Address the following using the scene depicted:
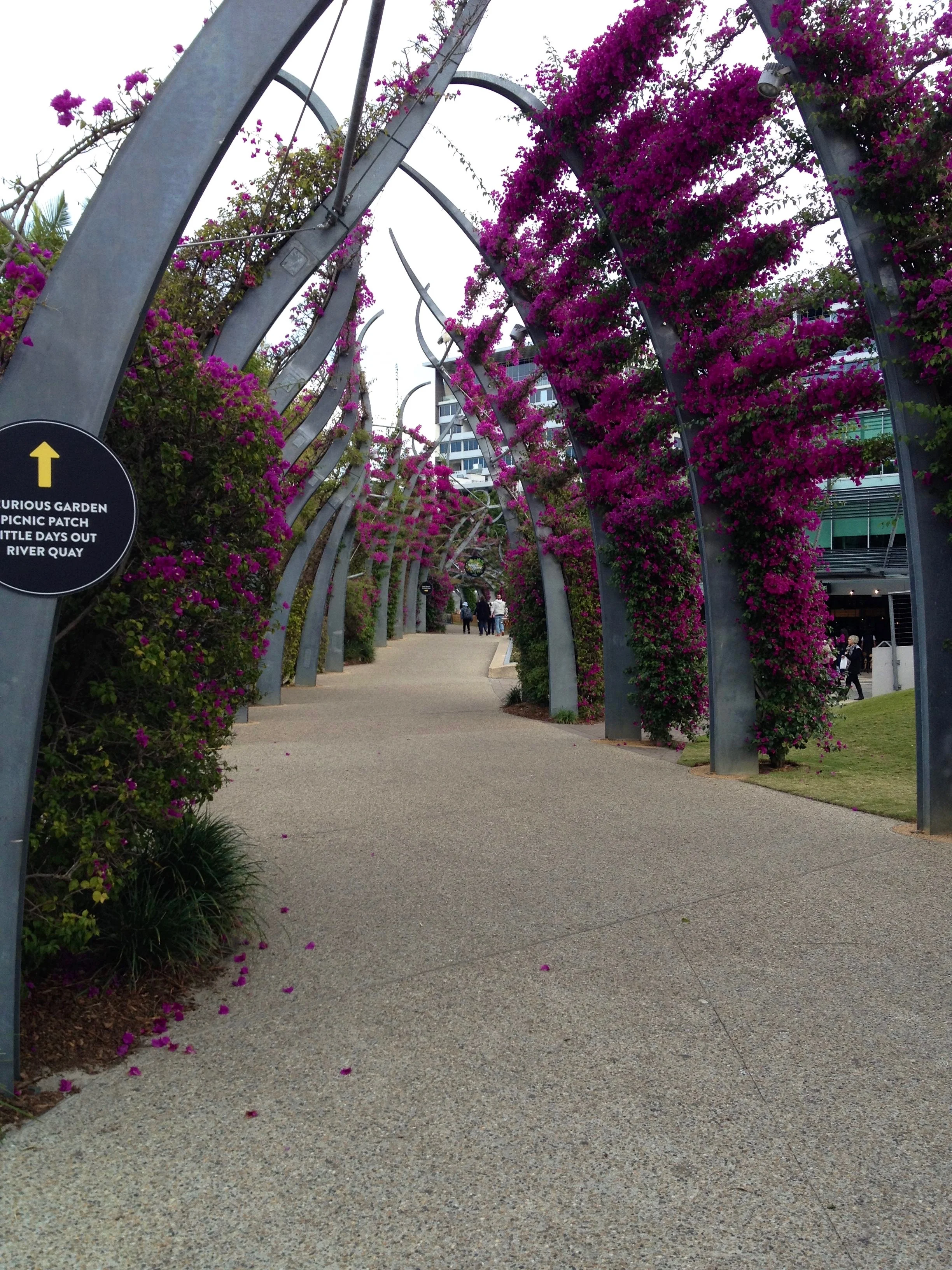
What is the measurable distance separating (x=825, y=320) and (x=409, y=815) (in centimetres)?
513

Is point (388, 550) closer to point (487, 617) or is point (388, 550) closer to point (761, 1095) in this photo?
point (487, 617)

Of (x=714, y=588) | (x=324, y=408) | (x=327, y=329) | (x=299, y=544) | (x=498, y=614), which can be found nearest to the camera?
(x=714, y=588)

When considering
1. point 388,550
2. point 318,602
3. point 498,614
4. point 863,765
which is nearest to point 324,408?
point 318,602

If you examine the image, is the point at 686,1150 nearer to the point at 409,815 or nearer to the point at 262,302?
the point at 409,815

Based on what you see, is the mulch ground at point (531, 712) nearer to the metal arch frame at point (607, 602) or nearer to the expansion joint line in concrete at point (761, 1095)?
the metal arch frame at point (607, 602)

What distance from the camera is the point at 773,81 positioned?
746 cm

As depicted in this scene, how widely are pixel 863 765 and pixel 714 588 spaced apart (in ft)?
8.19

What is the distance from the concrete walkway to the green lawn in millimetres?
1638

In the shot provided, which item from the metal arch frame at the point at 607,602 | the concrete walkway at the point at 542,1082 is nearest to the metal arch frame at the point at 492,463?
the metal arch frame at the point at 607,602

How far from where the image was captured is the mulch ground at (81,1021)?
3559mm

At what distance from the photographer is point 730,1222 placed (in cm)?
274

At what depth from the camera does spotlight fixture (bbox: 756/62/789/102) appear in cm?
741

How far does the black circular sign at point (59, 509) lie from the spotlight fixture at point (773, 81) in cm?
614

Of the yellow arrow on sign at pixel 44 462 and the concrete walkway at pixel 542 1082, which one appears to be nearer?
the concrete walkway at pixel 542 1082
